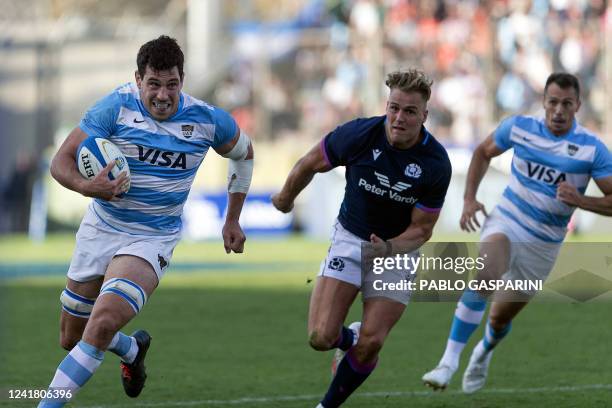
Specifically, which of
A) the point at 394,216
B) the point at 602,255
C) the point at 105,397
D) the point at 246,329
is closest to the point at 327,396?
the point at 394,216

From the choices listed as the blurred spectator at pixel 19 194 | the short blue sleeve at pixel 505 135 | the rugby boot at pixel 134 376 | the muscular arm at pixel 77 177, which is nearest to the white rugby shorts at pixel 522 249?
the short blue sleeve at pixel 505 135

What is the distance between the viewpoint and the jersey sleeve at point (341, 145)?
757cm

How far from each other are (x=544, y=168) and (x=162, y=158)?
3265mm

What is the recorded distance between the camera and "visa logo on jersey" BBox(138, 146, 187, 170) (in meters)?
7.16

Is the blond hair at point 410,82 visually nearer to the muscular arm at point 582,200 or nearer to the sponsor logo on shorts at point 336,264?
the sponsor logo on shorts at point 336,264

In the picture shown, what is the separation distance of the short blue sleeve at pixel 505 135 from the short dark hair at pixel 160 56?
3.13m

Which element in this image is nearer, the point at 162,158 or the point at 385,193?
the point at 162,158

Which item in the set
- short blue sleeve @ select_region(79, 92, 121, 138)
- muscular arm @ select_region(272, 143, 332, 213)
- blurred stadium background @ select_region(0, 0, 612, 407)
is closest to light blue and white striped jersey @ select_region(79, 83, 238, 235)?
short blue sleeve @ select_region(79, 92, 121, 138)

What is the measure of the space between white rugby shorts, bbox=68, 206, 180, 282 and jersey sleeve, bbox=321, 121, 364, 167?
1.14 metres

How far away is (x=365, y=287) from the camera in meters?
7.73

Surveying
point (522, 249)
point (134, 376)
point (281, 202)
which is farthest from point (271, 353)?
point (281, 202)

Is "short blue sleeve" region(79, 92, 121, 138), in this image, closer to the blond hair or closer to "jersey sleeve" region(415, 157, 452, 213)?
the blond hair

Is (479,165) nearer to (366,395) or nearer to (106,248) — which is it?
(366,395)

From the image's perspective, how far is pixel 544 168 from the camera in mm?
9023
